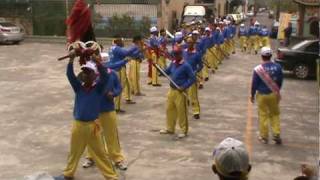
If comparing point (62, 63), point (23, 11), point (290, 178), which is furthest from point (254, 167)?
point (23, 11)

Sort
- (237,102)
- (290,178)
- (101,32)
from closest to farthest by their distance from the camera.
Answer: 1. (290,178)
2. (237,102)
3. (101,32)

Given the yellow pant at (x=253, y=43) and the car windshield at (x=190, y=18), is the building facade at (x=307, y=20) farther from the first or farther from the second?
the car windshield at (x=190, y=18)

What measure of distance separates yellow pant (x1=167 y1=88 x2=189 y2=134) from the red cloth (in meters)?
3.19

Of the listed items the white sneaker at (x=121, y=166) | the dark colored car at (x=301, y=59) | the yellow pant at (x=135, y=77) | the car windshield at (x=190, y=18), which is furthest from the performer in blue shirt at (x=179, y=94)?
the car windshield at (x=190, y=18)

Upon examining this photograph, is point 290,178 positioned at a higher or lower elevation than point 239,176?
lower

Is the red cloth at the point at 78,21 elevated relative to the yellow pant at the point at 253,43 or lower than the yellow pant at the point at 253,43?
elevated

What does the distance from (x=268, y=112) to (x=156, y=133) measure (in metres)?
2.35

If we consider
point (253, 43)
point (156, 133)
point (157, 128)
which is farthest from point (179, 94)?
point (253, 43)

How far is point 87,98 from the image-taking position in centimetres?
775

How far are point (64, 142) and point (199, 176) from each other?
10.2ft

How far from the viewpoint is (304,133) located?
456 inches

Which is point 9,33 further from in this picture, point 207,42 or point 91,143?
point 91,143

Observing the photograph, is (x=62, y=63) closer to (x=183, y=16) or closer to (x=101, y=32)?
(x=101, y=32)

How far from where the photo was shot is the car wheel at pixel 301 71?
19406mm
